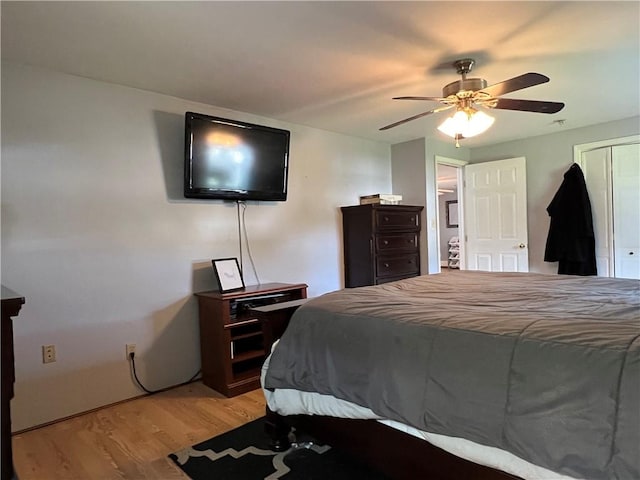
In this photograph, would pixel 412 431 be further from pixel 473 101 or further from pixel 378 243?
pixel 378 243

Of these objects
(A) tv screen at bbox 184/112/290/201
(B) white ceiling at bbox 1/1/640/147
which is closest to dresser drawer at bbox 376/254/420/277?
(A) tv screen at bbox 184/112/290/201

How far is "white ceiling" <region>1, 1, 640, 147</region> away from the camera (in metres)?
1.92

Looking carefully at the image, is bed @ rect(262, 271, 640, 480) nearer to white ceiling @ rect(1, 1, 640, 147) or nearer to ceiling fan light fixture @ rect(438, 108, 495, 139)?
ceiling fan light fixture @ rect(438, 108, 495, 139)

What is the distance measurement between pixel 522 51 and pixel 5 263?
334 cm

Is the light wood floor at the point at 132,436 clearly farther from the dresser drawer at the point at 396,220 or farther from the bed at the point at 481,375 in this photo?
the dresser drawer at the point at 396,220

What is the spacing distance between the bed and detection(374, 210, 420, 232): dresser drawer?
207 centimetres

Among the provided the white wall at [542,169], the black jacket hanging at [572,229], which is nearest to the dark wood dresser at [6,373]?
the black jacket hanging at [572,229]

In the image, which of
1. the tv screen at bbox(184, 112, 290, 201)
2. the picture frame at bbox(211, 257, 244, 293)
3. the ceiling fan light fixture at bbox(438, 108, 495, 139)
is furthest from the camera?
the picture frame at bbox(211, 257, 244, 293)

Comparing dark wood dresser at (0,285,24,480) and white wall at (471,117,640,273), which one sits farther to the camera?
white wall at (471,117,640,273)

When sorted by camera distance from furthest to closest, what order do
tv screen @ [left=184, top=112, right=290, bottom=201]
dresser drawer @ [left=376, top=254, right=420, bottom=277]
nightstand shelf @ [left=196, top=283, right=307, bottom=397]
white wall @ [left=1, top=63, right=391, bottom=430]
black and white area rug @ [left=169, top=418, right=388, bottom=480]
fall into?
dresser drawer @ [left=376, top=254, right=420, bottom=277] < tv screen @ [left=184, top=112, right=290, bottom=201] < nightstand shelf @ [left=196, top=283, right=307, bottom=397] < white wall @ [left=1, top=63, right=391, bottom=430] < black and white area rug @ [left=169, top=418, right=388, bottom=480]

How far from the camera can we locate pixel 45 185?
2.51 meters

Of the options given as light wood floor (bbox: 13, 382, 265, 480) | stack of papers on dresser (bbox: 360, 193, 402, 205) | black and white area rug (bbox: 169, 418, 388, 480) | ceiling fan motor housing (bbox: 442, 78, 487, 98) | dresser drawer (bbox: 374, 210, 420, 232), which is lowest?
light wood floor (bbox: 13, 382, 265, 480)

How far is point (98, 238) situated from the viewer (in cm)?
272

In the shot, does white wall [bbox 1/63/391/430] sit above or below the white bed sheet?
above
